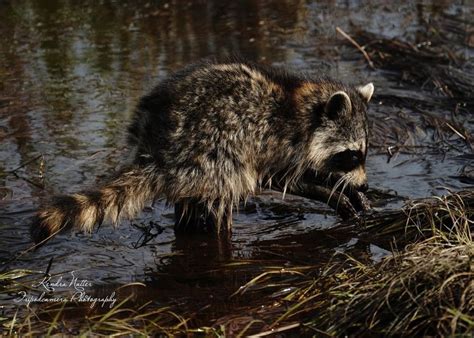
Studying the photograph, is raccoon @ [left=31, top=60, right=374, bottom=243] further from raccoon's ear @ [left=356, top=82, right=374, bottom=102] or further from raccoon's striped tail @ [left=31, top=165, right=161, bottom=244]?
raccoon's ear @ [left=356, top=82, right=374, bottom=102]

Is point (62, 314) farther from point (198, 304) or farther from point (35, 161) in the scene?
point (35, 161)

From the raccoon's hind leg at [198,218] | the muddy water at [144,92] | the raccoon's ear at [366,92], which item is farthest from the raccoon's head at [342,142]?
the raccoon's hind leg at [198,218]

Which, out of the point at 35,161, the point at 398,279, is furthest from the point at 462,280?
the point at 35,161

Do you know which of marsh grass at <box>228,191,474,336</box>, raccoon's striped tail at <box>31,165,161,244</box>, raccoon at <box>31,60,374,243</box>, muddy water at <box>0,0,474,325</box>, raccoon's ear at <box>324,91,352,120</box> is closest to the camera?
marsh grass at <box>228,191,474,336</box>

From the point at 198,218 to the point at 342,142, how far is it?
1089 millimetres

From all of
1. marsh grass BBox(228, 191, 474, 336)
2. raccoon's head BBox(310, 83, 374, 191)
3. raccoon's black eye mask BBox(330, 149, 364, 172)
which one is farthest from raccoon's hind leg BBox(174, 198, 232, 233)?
marsh grass BBox(228, 191, 474, 336)

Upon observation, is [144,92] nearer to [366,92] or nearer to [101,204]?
[366,92]

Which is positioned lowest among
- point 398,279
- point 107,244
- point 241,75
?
point 107,244

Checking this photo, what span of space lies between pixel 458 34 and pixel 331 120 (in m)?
4.79

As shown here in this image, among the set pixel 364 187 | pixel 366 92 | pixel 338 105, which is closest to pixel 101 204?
pixel 338 105

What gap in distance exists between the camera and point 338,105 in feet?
21.3

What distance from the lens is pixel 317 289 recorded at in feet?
16.5

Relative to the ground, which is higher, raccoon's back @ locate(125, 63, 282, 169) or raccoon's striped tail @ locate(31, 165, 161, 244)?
raccoon's back @ locate(125, 63, 282, 169)

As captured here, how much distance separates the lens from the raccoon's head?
650cm
